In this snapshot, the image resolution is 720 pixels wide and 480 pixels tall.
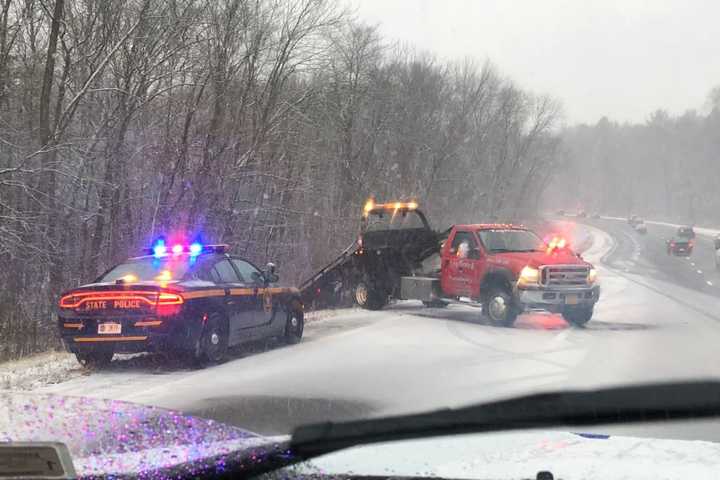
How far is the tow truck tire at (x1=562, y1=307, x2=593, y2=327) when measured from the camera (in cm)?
1394

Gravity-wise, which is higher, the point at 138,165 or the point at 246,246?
the point at 138,165

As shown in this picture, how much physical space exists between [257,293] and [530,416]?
6.41 metres

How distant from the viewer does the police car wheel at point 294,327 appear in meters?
11.7

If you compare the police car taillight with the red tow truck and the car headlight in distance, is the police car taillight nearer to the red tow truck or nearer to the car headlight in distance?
the red tow truck

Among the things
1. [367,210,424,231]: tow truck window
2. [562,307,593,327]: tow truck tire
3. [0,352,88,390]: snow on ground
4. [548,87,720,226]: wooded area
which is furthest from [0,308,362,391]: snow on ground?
[548,87,720,226]: wooded area

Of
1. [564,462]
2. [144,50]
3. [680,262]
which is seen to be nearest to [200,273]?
[564,462]

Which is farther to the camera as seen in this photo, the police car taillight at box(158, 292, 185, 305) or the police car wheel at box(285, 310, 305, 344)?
the police car wheel at box(285, 310, 305, 344)

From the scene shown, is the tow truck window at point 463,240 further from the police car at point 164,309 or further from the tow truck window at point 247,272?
the police car at point 164,309

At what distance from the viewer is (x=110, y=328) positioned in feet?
28.5

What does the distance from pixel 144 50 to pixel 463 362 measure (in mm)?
12046

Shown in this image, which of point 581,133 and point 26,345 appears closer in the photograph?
point 26,345

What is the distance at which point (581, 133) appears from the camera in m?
101

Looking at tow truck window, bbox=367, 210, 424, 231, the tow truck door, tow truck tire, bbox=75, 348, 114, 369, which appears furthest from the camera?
tow truck window, bbox=367, 210, 424, 231

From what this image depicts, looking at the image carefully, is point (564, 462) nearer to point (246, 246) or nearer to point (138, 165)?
point (138, 165)
